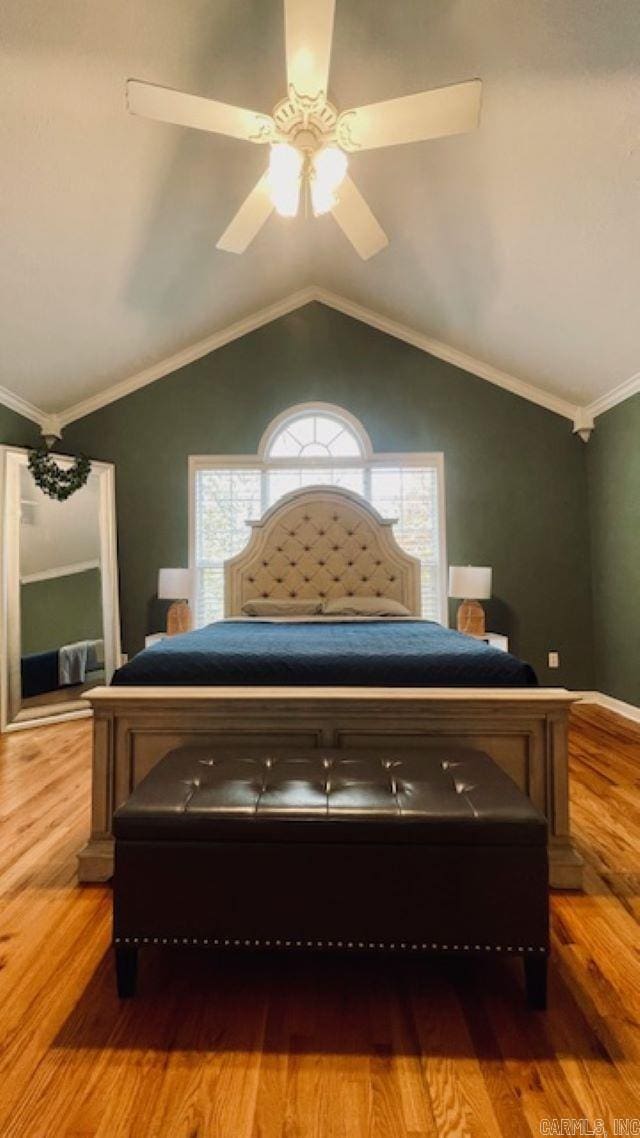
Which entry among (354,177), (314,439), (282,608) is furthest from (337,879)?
(314,439)

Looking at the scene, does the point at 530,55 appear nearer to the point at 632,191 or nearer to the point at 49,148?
the point at 632,191

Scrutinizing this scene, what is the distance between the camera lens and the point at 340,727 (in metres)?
1.92

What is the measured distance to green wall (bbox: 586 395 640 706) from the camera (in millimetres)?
4059

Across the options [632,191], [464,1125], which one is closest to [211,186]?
[632,191]

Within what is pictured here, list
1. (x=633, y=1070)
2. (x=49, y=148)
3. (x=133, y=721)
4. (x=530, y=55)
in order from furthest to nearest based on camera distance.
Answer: (x=49, y=148) → (x=530, y=55) → (x=133, y=721) → (x=633, y=1070)

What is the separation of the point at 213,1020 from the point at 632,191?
144 inches

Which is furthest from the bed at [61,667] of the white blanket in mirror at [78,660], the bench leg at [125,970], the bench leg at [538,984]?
the bench leg at [538,984]

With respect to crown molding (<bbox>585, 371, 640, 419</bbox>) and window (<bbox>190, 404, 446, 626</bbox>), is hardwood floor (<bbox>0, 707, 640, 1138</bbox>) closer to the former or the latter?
window (<bbox>190, 404, 446, 626</bbox>)

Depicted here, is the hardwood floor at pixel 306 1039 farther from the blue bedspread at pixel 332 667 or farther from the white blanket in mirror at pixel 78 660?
the white blanket in mirror at pixel 78 660

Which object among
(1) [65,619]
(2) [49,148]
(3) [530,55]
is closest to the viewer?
(3) [530,55]

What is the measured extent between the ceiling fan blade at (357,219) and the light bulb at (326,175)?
9cm

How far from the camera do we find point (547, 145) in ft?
8.33

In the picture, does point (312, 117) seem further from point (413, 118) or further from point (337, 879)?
point (337, 879)

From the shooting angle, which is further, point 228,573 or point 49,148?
point 228,573
